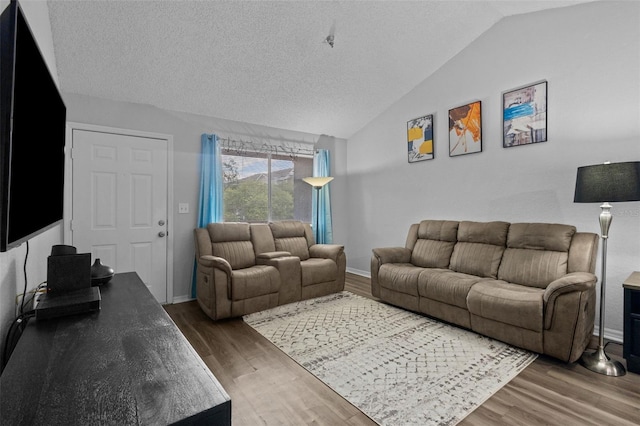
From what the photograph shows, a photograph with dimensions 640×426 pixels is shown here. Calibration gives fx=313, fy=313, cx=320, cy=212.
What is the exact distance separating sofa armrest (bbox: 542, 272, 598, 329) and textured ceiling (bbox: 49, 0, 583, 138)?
2620mm

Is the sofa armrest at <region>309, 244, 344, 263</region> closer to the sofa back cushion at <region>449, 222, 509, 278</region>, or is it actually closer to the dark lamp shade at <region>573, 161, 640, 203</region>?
the sofa back cushion at <region>449, 222, 509, 278</region>

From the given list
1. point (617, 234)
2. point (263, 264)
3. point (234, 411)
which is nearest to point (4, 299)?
point (234, 411)

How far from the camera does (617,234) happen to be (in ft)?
9.16

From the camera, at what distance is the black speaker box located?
1.44 metres

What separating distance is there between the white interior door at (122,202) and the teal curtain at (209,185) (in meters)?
0.42

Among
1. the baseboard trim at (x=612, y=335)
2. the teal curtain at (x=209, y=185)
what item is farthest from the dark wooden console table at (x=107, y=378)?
the baseboard trim at (x=612, y=335)

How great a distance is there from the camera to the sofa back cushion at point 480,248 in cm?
323

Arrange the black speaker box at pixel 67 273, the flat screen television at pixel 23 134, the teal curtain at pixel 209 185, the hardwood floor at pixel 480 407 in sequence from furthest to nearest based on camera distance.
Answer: the teal curtain at pixel 209 185 → the hardwood floor at pixel 480 407 → the black speaker box at pixel 67 273 → the flat screen television at pixel 23 134

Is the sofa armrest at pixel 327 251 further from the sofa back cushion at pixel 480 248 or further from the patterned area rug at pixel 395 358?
the sofa back cushion at pixel 480 248

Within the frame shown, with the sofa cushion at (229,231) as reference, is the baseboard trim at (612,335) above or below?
below

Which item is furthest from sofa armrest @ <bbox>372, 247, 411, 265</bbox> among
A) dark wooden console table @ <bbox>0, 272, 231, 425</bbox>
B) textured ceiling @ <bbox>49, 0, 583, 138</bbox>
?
dark wooden console table @ <bbox>0, 272, 231, 425</bbox>

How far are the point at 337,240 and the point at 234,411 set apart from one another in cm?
390

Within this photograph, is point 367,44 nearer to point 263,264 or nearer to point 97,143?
point 263,264

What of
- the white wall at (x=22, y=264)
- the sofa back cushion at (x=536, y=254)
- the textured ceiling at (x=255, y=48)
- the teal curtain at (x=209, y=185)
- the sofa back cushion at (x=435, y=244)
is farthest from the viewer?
the teal curtain at (x=209, y=185)
